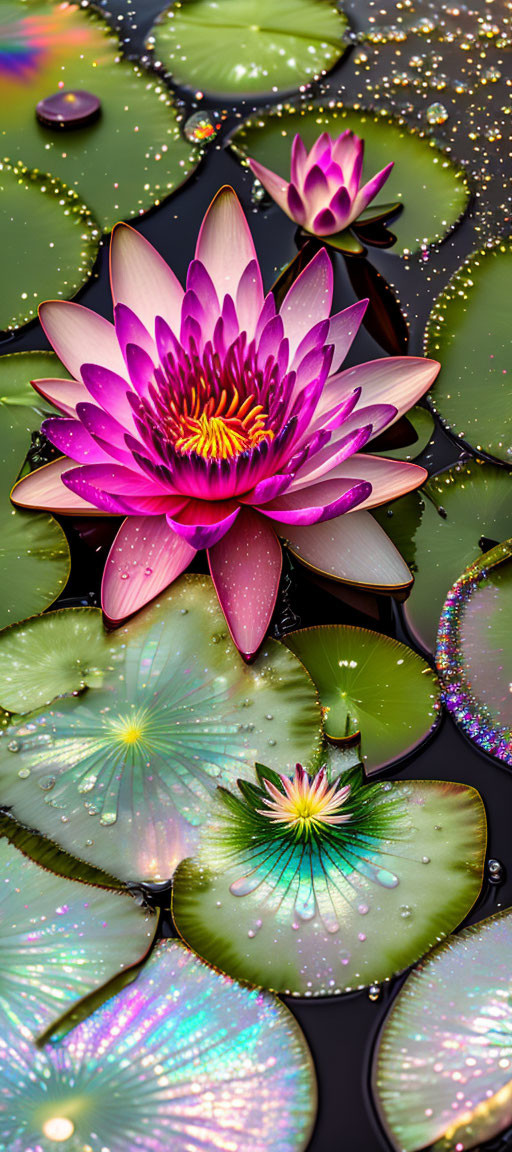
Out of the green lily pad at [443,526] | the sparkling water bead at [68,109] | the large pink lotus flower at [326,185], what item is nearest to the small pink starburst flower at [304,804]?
the green lily pad at [443,526]

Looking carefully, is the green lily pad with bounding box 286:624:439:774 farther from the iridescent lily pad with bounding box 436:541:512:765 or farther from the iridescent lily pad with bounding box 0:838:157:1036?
Result: the iridescent lily pad with bounding box 0:838:157:1036

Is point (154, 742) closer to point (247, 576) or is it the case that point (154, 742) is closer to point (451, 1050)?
point (247, 576)

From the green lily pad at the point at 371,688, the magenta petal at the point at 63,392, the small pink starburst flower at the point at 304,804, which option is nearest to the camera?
the small pink starburst flower at the point at 304,804

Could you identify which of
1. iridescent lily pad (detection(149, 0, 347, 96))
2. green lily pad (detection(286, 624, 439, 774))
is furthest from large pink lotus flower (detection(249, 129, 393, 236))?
green lily pad (detection(286, 624, 439, 774))

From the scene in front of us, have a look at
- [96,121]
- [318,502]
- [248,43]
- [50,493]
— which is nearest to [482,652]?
[318,502]

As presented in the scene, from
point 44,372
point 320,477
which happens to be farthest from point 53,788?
point 44,372

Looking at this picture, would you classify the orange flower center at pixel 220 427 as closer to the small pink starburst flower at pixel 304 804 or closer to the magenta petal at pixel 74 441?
the magenta petal at pixel 74 441
